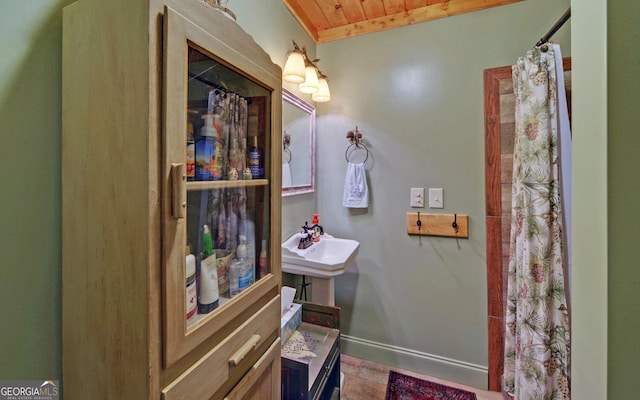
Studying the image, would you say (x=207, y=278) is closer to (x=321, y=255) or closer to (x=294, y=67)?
(x=321, y=255)

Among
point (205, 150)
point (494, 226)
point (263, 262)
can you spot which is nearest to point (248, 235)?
point (263, 262)

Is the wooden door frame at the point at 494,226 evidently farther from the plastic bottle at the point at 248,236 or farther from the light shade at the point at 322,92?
the plastic bottle at the point at 248,236

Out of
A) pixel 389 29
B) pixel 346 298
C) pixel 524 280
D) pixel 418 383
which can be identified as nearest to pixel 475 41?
pixel 389 29

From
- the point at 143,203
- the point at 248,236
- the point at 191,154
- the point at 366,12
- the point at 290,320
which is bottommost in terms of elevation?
the point at 290,320

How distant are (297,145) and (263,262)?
45.2 inches

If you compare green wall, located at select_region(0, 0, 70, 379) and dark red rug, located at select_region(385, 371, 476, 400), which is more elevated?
green wall, located at select_region(0, 0, 70, 379)

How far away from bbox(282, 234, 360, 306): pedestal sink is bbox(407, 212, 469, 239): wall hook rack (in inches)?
17.9

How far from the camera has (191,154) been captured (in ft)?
2.14

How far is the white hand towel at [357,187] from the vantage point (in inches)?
78.4

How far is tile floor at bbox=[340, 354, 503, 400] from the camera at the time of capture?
170 cm

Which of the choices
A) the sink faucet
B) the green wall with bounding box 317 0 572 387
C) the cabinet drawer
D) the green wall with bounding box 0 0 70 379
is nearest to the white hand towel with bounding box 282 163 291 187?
the sink faucet

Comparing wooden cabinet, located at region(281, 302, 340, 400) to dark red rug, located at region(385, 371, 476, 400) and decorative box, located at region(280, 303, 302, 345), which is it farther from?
dark red rug, located at region(385, 371, 476, 400)

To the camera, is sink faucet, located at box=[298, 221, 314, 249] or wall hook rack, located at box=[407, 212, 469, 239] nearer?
sink faucet, located at box=[298, 221, 314, 249]

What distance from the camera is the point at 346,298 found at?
2.12 metres
